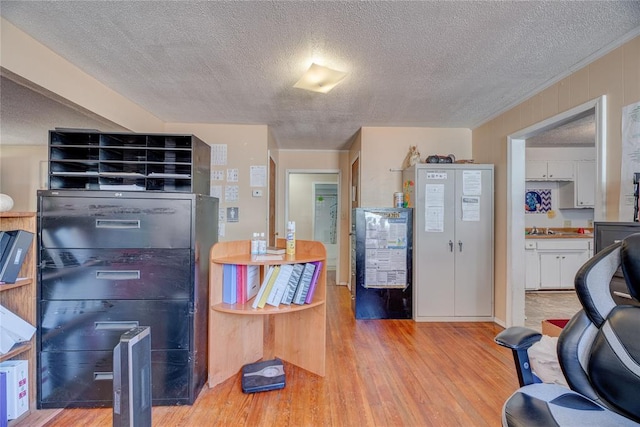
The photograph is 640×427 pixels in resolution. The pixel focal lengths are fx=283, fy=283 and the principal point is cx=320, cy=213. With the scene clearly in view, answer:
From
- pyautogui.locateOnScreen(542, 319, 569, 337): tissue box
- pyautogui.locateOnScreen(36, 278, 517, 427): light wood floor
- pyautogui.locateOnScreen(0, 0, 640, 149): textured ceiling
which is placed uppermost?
pyautogui.locateOnScreen(0, 0, 640, 149): textured ceiling

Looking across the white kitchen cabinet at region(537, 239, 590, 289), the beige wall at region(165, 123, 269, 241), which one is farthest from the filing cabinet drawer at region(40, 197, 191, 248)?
the white kitchen cabinet at region(537, 239, 590, 289)

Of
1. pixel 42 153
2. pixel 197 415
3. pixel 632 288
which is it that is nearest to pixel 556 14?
pixel 632 288

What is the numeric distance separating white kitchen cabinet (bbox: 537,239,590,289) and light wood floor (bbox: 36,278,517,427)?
2438 millimetres

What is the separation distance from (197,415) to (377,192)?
299 centimetres

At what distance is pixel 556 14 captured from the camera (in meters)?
1.60

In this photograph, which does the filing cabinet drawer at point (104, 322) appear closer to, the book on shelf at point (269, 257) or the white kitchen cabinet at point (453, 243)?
the book on shelf at point (269, 257)

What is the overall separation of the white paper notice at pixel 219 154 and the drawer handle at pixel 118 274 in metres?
2.15

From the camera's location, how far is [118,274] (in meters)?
1.78

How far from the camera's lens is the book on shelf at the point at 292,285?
2008 millimetres

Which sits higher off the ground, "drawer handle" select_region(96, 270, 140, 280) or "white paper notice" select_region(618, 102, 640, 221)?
"white paper notice" select_region(618, 102, 640, 221)

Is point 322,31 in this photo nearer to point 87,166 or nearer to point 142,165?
point 142,165

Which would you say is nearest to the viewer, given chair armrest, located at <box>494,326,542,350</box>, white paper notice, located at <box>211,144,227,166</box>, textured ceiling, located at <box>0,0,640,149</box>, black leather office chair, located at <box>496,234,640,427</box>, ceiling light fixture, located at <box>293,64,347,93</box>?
black leather office chair, located at <box>496,234,640,427</box>

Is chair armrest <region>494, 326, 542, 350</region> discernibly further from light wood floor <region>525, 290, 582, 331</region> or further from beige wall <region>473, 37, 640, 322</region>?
light wood floor <region>525, 290, 582, 331</region>

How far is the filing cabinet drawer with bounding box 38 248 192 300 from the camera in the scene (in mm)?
1732
